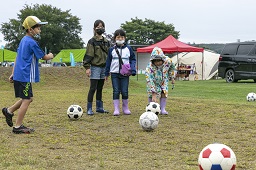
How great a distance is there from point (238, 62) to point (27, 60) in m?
16.5

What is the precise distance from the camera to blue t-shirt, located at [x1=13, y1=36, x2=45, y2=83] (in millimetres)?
6238

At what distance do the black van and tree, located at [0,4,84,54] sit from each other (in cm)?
4649

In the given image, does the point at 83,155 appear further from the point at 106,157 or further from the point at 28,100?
the point at 28,100

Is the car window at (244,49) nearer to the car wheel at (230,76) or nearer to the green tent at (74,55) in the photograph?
the car wheel at (230,76)

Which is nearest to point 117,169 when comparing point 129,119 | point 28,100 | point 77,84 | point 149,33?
point 28,100

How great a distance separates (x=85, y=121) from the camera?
7609 mm

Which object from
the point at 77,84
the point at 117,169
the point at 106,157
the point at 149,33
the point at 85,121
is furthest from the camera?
the point at 149,33

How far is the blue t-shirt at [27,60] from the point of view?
246 inches

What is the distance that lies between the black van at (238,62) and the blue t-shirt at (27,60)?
627 inches

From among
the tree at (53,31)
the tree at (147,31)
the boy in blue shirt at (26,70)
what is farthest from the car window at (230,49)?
the tree at (53,31)

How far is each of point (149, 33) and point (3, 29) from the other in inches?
914

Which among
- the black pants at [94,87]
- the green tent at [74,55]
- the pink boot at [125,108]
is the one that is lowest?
the pink boot at [125,108]

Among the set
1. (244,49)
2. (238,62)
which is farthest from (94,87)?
(244,49)

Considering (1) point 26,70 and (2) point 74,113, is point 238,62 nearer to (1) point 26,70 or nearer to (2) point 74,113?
(2) point 74,113
